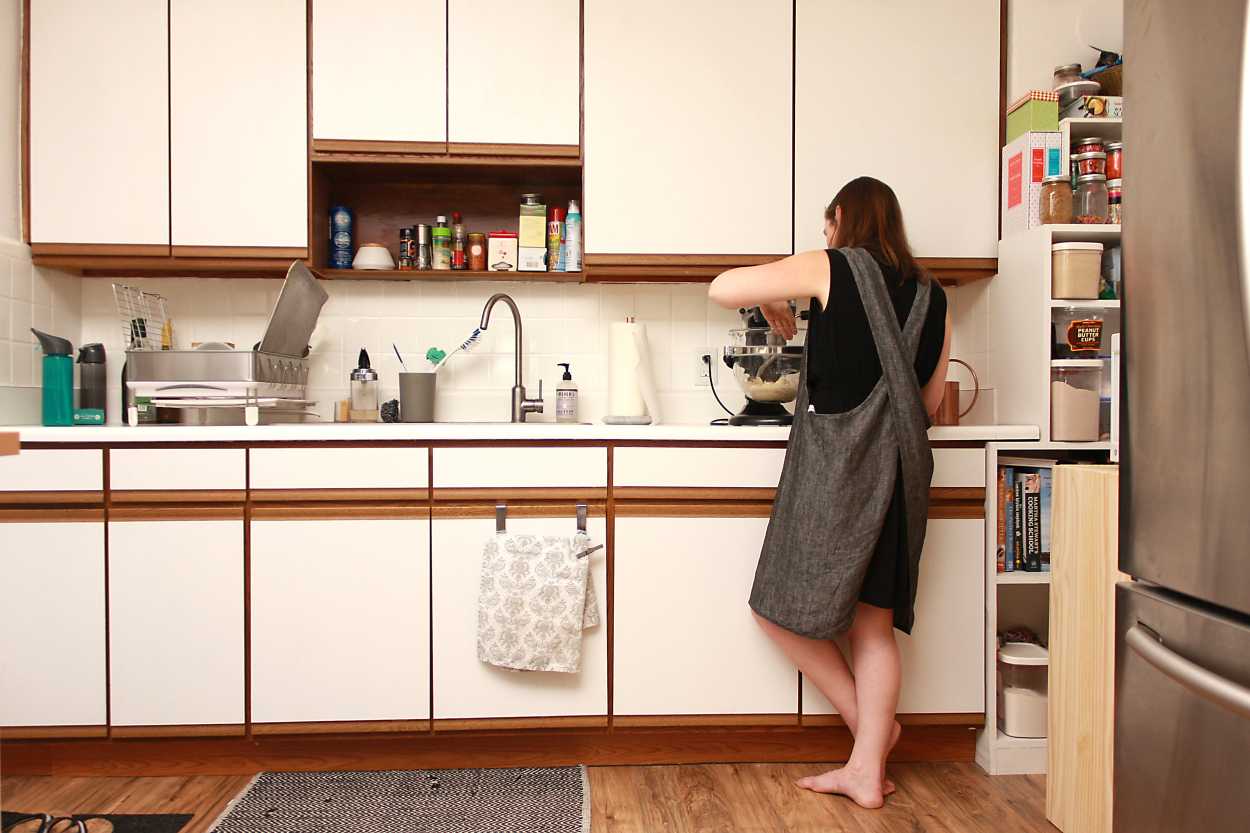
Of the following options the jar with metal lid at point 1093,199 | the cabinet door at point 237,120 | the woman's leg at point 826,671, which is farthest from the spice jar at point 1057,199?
the cabinet door at point 237,120

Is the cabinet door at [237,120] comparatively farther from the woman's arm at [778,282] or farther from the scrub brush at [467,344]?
the woman's arm at [778,282]

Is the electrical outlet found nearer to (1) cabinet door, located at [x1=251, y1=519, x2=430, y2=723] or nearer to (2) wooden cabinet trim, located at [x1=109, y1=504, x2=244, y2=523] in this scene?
(1) cabinet door, located at [x1=251, y1=519, x2=430, y2=723]

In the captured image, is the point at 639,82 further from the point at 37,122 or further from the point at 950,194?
the point at 37,122

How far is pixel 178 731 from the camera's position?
7.28 feet

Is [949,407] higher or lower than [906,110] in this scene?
lower

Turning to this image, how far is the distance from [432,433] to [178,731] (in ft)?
3.35

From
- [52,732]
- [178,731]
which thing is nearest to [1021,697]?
[178,731]

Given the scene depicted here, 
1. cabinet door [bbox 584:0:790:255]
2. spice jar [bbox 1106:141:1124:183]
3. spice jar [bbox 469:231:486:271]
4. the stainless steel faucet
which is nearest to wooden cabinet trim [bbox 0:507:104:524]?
the stainless steel faucet

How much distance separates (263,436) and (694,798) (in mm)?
1456

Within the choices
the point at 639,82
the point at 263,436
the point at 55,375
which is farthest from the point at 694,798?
the point at 55,375

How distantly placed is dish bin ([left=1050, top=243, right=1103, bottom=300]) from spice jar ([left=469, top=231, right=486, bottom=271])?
1.76 meters

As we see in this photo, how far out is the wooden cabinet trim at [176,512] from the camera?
2219 millimetres

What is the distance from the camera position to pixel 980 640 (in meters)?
2.35

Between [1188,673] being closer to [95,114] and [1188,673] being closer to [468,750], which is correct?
[468,750]
